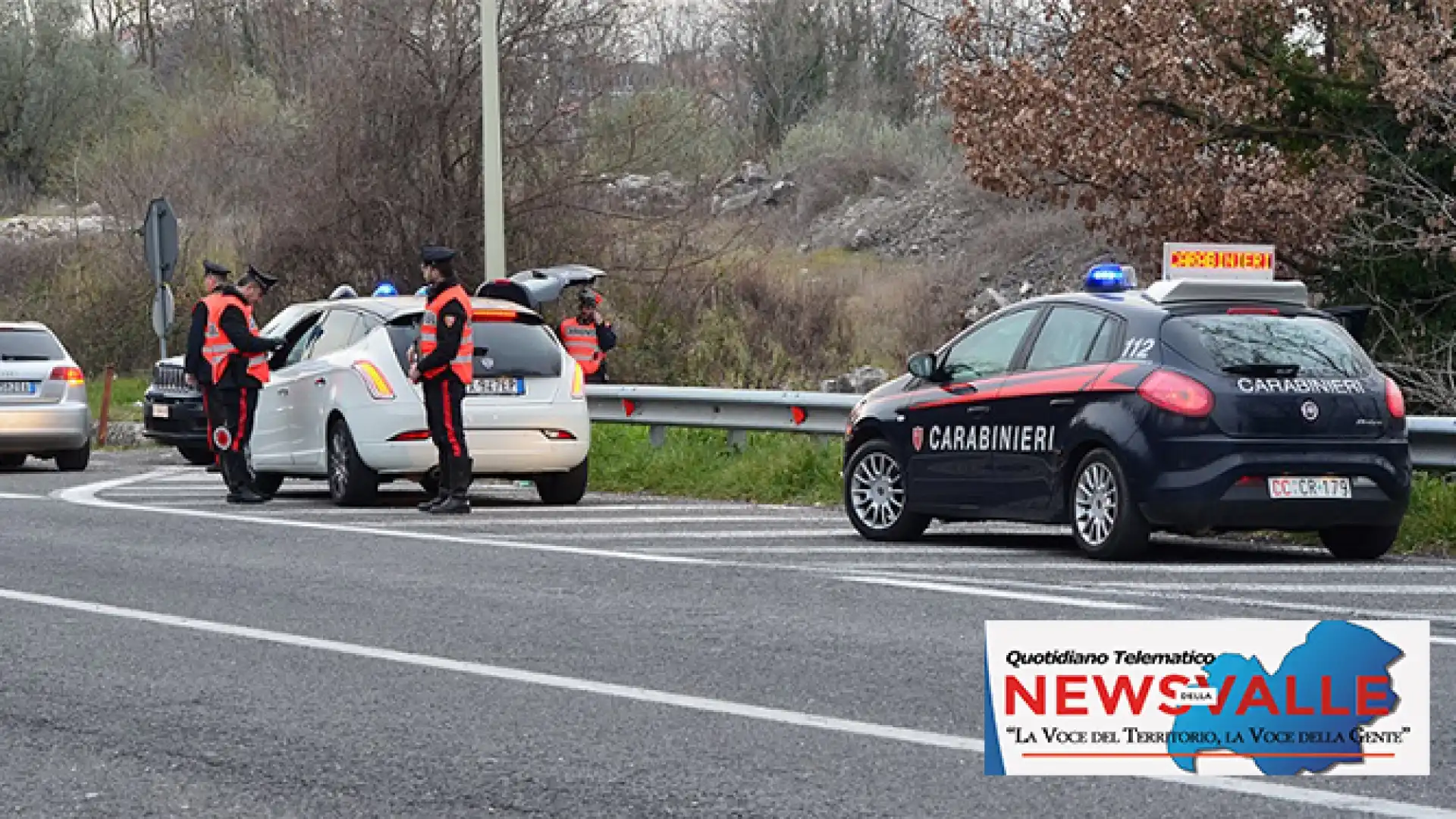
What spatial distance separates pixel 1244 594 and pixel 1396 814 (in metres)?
4.91

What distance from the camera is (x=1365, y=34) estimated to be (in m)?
22.7

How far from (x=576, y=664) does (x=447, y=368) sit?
7.50 meters

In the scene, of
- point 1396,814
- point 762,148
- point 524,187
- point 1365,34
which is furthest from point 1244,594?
point 762,148

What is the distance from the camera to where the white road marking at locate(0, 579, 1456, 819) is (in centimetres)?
659

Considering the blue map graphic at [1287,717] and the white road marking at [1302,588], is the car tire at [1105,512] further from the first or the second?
the blue map graphic at [1287,717]

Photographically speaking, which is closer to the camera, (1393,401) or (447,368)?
(1393,401)

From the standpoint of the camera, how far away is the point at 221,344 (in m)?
18.4

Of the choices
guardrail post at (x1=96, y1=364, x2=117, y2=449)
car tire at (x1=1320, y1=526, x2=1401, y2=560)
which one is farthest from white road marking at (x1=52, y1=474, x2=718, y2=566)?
guardrail post at (x1=96, y1=364, x2=117, y2=449)

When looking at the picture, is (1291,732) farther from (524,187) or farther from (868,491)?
(524,187)

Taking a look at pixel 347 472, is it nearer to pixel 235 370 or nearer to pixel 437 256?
pixel 235 370

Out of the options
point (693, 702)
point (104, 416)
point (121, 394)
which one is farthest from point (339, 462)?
point (121, 394)

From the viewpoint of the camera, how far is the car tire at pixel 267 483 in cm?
1942

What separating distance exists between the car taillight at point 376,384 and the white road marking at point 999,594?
607 cm

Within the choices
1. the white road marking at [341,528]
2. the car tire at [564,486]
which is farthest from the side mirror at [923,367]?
the car tire at [564,486]
